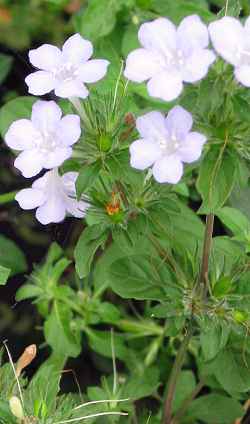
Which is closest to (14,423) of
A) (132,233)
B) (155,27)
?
(132,233)

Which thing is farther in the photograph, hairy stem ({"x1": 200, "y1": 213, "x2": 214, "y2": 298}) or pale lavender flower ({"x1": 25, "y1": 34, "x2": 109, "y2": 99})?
hairy stem ({"x1": 200, "y1": 213, "x2": 214, "y2": 298})

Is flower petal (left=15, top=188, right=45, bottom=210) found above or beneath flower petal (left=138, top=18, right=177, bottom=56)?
beneath

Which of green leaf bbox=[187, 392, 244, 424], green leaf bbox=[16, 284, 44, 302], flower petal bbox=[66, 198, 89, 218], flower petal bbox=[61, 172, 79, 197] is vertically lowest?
green leaf bbox=[187, 392, 244, 424]

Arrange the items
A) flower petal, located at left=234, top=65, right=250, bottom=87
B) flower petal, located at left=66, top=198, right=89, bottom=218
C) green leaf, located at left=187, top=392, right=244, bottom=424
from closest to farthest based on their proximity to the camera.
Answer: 1. flower petal, located at left=234, top=65, right=250, bottom=87
2. flower petal, located at left=66, top=198, right=89, bottom=218
3. green leaf, located at left=187, top=392, right=244, bottom=424

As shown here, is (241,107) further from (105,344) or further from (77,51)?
(105,344)

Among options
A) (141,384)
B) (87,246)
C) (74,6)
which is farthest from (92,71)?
(74,6)

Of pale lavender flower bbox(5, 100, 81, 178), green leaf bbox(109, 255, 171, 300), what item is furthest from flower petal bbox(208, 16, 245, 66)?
green leaf bbox(109, 255, 171, 300)

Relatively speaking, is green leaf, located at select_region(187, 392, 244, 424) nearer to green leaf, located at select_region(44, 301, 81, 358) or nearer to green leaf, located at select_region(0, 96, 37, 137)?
green leaf, located at select_region(44, 301, 81, 358)
